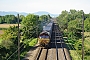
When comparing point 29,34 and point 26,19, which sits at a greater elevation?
point 26,19

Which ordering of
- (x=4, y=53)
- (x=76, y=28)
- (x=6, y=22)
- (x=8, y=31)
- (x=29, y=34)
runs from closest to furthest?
(x=4, y=53), (x=8, y=31), (x=29, y=34), (x=76, y=28), (x=6, y=22)

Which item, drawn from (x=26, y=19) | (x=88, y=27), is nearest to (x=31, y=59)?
(x=26, y=19)

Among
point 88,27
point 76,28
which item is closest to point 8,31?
point 76,28

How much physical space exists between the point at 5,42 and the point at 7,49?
6.10 feet

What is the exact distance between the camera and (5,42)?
106 ft

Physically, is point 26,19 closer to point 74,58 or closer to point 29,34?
point 29,34

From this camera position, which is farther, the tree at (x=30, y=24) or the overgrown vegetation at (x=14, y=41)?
the tree at (x=30, y=24)

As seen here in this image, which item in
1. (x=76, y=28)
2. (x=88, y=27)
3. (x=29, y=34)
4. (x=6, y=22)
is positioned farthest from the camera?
(x=6, y=22)

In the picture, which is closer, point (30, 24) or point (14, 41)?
point (14, 41)

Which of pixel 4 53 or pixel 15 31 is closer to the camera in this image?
pixel 4 53

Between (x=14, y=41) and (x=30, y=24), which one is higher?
(x=30, y=24)

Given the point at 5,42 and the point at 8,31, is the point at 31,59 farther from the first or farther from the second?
the point at 8,31

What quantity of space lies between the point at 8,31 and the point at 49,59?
13.6 m

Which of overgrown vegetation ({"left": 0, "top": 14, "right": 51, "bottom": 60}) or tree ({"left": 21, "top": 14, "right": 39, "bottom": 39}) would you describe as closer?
overgrown vegetation ({"left": 0, "top": 14, "right": 51, "bottom": 60})
